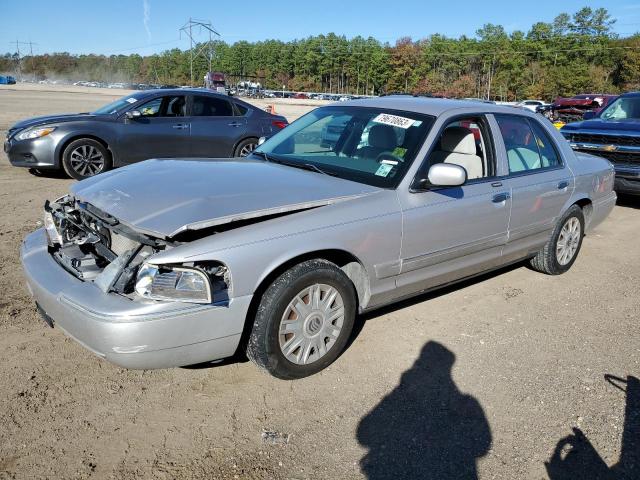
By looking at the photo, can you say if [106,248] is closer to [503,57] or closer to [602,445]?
[602,445]

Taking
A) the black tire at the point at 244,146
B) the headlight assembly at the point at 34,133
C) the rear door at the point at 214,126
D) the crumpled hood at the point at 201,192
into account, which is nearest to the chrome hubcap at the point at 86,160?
the headlight assembly at the point at 34,133

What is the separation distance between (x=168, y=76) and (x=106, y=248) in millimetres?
170650

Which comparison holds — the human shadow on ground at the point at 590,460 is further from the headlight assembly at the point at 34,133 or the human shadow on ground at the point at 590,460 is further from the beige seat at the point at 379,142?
the headlight assembly at the point at 34,133

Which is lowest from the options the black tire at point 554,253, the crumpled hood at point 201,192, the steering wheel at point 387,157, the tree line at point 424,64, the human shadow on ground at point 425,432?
the human shadow on ground at point 425,432

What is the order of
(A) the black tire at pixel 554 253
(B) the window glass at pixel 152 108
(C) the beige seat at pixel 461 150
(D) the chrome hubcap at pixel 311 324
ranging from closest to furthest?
(D) the chrome hubcap at pixel 311 324, (C) the beige seat at pixel 461 150, (A) the black tire at pixel 554 253, (B) the window glass at pixel 152 108

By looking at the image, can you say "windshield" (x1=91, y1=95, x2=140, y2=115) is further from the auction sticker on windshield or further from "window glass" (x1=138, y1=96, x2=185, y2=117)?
the auction sticker on windshield

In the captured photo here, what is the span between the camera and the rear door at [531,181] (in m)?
4.68

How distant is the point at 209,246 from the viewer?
2889 mm

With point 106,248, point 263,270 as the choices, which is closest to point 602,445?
point 263,270

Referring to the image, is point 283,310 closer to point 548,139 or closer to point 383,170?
point 383,170

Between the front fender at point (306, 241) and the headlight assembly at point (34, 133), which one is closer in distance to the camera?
the front fender at point (306, 241)

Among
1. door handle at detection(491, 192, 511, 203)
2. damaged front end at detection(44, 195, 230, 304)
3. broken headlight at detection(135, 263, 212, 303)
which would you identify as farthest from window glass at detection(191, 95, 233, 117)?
broken headlight at detection(135, 263, 212, 303)

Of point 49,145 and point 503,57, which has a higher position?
point 503,57

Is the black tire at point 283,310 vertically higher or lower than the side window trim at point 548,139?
lower
